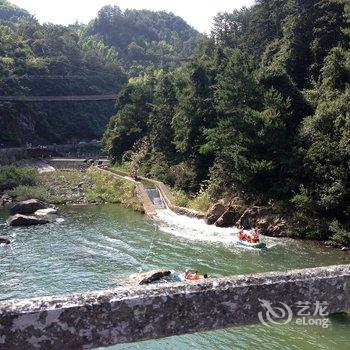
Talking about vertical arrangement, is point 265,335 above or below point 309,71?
→ below

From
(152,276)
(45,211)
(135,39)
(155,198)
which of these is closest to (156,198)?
(155,198)

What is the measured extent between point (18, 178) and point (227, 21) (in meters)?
37.4

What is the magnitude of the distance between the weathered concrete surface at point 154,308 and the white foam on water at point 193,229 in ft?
71.4

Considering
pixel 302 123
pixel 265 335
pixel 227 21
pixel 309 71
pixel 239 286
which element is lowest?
pixel 265 335

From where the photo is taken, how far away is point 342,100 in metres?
26.8

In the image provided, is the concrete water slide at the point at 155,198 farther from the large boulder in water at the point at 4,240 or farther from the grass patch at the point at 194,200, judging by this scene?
the large boulder in water at the point at 4,240

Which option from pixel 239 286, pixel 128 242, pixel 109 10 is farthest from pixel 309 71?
pixel 109 10

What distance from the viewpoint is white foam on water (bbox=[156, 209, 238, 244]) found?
26.4 m

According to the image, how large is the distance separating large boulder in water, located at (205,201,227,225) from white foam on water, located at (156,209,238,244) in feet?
1.47

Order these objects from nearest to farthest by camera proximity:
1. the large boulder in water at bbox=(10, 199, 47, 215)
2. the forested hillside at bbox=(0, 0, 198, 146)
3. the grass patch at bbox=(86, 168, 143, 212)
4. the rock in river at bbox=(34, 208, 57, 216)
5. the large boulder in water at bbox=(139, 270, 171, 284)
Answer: the large boulder in water at bbox=(139, 270, 171, 284), the rock in river at bbox=(34, 208, 57, 216), the large boulder in water at bbox=(10, 199, 47, 215), the grass patch at bbox=(86, 168, 143, 212), the forested hillside at bbox=(0, 0, 198, 146)

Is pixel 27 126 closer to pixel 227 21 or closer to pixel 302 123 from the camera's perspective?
pixel 227 21

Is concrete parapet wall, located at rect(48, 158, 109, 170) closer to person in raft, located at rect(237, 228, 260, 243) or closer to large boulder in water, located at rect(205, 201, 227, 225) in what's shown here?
large boulder in water, located at rect(205, 201, 227, 225)

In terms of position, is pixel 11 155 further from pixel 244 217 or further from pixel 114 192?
pixel 244 217

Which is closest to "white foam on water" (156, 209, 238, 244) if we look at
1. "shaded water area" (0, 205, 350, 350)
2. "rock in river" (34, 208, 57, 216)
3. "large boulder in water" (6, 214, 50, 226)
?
"shaded water area" (0, 205, 350, 350)
